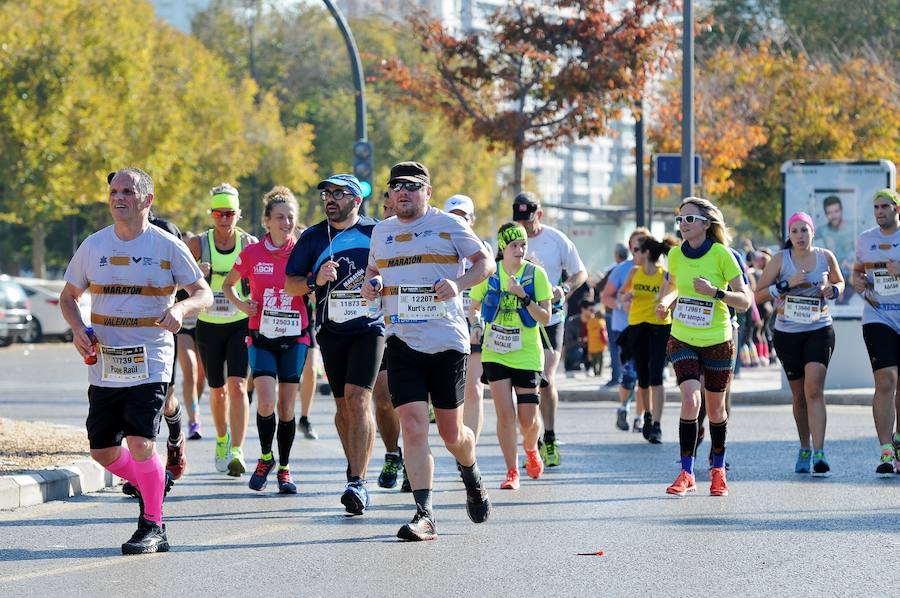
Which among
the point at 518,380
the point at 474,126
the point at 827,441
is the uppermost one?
the point at 474,126

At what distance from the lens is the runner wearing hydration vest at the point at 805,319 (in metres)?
11.7

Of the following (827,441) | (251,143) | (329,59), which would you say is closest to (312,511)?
(827,441)

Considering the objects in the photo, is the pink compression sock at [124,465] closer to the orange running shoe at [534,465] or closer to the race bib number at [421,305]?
the race bib number at [421,305]

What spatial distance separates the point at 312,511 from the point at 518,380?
6.13 feet

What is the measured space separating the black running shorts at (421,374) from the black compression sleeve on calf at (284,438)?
2.14 m

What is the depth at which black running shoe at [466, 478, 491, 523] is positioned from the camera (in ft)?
29.1

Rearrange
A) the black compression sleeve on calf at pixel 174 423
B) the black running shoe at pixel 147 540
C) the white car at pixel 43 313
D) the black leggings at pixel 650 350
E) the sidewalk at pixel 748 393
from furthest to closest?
1. the white car at pixel 43 313
2. the sidewalk at pixel 748 393
3. the black leggings at pixel 650 350
4. the black compression sleeve on calf at pixel 174 423
5. the black running shoe at pixel 147 540

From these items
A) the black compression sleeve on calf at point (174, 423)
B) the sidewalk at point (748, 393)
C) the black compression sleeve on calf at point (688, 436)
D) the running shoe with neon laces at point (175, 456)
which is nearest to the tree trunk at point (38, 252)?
the sidewalk at point (748, 393)

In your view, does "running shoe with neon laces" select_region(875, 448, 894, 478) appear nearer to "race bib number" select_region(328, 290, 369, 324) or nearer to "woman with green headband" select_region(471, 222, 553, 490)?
"woman with green headband" select_region(471, 222, 553, 490)

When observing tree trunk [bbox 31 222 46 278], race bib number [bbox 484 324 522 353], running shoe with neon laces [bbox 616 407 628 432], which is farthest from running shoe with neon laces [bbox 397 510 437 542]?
tree trunk [bbox 31 222 46 278]

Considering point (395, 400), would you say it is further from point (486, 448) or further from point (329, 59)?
point (329, 59)

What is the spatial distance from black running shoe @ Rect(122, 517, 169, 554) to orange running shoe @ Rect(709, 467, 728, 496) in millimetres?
3747

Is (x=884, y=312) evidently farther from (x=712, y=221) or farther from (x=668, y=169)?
(x=668, y=169)

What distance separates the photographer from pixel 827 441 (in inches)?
558
